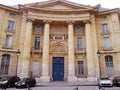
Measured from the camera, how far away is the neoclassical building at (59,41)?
951 inches

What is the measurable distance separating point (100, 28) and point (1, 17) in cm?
2059

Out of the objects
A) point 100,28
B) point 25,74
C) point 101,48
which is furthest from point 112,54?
point 25,74

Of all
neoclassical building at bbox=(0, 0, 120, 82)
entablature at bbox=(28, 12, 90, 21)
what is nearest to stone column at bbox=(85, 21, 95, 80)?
neoclassical building at bbox=(0, 0, 120, 82)

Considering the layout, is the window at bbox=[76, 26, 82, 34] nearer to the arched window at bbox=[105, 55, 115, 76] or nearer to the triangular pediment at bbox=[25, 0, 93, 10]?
the triangular pediment at bbox=[25, 0, 93, 10]

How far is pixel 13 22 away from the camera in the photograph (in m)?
27.0

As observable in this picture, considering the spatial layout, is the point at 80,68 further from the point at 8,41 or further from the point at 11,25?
the point at 11,25

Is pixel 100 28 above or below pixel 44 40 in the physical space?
above

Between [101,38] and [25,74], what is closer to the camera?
[25,74]

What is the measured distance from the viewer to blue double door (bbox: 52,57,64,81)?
82.9 feet

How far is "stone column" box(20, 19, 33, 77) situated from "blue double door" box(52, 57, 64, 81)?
532 centimetres

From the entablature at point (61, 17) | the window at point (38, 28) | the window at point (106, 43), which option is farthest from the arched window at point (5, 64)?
the window at point (106, 43)

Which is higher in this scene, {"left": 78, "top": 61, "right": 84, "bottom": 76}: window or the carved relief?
the carved relief

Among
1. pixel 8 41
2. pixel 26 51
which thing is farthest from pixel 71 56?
pixel 8 41

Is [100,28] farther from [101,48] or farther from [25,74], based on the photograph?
[25,74]
